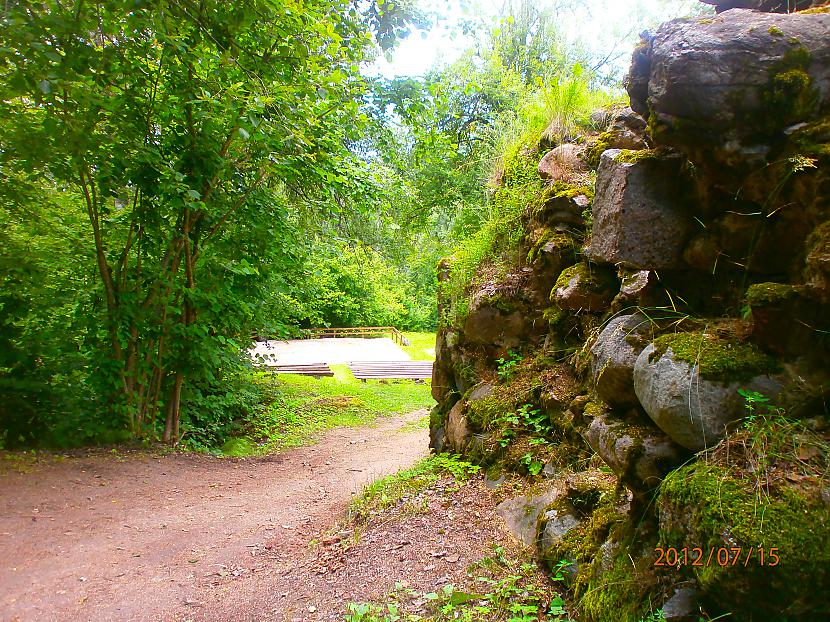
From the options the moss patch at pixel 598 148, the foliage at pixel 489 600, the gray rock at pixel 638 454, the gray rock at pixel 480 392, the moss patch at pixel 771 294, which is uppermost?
the moss patch at pixel 598 148

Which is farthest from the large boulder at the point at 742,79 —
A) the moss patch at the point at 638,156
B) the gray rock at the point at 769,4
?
the gray rock at the point at 769,4

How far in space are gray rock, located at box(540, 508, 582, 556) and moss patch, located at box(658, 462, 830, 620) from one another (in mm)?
1216

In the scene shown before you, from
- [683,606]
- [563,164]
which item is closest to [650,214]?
[683,606]

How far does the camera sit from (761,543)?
172cm

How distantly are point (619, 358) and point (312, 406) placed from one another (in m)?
10.9

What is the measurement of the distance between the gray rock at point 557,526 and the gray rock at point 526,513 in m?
0.14

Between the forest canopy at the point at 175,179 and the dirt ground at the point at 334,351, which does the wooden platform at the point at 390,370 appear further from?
the forest canopy at the point at 175,179

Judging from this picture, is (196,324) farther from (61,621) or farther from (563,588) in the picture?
(563,588)

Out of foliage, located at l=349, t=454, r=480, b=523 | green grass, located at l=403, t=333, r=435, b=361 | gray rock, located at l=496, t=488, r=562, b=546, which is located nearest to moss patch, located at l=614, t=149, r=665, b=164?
gray rock, located at l=496, t=488, r=562, b=546

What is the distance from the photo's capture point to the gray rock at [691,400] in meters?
2.12

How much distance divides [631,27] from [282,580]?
18.0 metres

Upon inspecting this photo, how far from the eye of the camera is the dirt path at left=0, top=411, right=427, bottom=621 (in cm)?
381

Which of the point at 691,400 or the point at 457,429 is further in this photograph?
the point at 457,429

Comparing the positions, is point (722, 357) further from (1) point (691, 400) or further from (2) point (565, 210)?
(2) point (565, 210)
